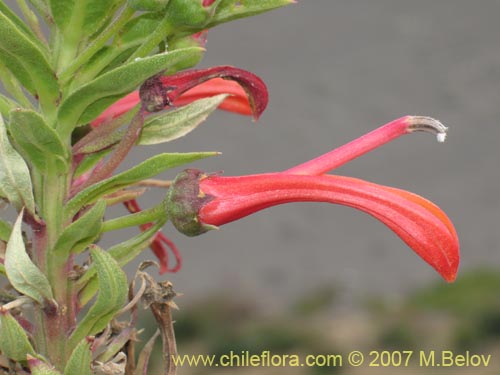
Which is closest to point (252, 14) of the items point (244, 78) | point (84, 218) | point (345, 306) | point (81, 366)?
point (244, 78)

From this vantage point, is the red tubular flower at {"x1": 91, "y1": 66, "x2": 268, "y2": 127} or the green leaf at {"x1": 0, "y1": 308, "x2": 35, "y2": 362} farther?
the red tubular flower at {"x1": 91, "y1": 66, "x2": 268, "y2": 127}

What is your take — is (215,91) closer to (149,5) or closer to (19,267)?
(149,5)

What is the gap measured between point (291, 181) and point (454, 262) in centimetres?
23

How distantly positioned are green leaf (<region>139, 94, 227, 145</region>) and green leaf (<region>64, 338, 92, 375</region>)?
0.32m

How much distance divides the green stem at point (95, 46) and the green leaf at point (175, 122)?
0.14 meters

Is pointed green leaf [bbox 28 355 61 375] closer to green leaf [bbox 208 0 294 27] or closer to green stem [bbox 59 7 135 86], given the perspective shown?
green stem [bbox 59 7 135 86]

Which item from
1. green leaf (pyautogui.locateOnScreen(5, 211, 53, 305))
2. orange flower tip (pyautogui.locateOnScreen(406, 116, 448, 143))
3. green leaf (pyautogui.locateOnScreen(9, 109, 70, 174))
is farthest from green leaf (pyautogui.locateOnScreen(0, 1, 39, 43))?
orange flower tip (pyautogui.locateOnScreen(406, 116, 448, 143))

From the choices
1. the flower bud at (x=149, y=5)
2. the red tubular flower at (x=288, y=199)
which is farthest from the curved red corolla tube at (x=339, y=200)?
→ the flower bud at (x=149, y=5)

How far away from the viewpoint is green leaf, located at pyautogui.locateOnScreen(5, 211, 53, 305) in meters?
1.05

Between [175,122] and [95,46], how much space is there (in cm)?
17

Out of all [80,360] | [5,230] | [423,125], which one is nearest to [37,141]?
[5,230]

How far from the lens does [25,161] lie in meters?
1.16

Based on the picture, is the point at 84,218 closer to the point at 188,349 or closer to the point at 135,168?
the point at 135,168

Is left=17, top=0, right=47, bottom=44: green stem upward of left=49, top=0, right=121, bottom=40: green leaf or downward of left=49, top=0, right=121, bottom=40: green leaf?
upward
